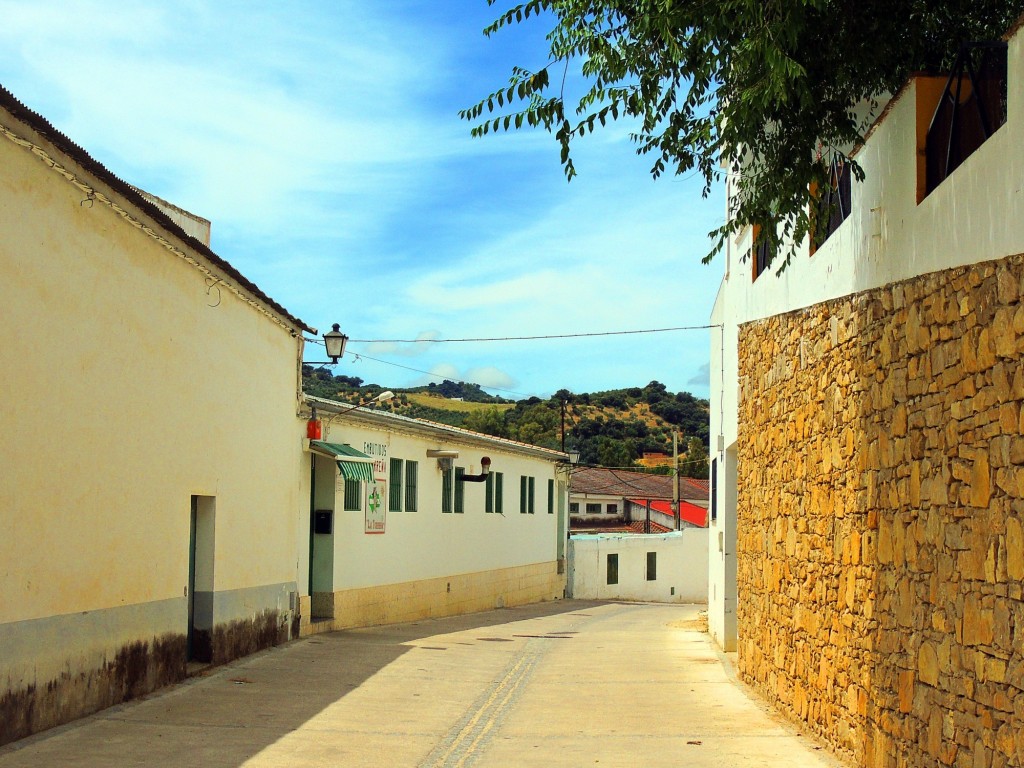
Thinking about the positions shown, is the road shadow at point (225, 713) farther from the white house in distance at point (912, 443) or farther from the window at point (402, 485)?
the white house in distance at point (912, 443)

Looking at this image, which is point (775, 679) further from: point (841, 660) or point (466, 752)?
A: point (466, 752)

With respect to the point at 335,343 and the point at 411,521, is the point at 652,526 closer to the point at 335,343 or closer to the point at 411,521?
the point at 411,521

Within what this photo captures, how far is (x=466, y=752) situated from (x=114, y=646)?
355cm

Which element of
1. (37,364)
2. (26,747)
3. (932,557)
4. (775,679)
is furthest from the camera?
(775,679)

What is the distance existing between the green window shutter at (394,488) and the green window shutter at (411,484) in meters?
Result: 0.56

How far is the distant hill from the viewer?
70.1 metres

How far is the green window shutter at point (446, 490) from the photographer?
25.2 metres

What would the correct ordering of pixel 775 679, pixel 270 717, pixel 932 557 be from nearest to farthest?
pixel 932 557 < pixel 270 717 < pixel 775 679

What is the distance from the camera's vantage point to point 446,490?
2552 centimetres

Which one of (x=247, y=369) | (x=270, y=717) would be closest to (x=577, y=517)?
(x=247, y=369)

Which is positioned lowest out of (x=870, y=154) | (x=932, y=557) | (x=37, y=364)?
(x=932, y=557)

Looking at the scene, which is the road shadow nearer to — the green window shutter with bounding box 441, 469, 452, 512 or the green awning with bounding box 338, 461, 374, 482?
the green awning with bounding box 338, 461, 374, 482

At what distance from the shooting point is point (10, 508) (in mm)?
8500

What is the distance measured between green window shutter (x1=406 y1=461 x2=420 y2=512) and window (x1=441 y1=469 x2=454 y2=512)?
74.3 inches
